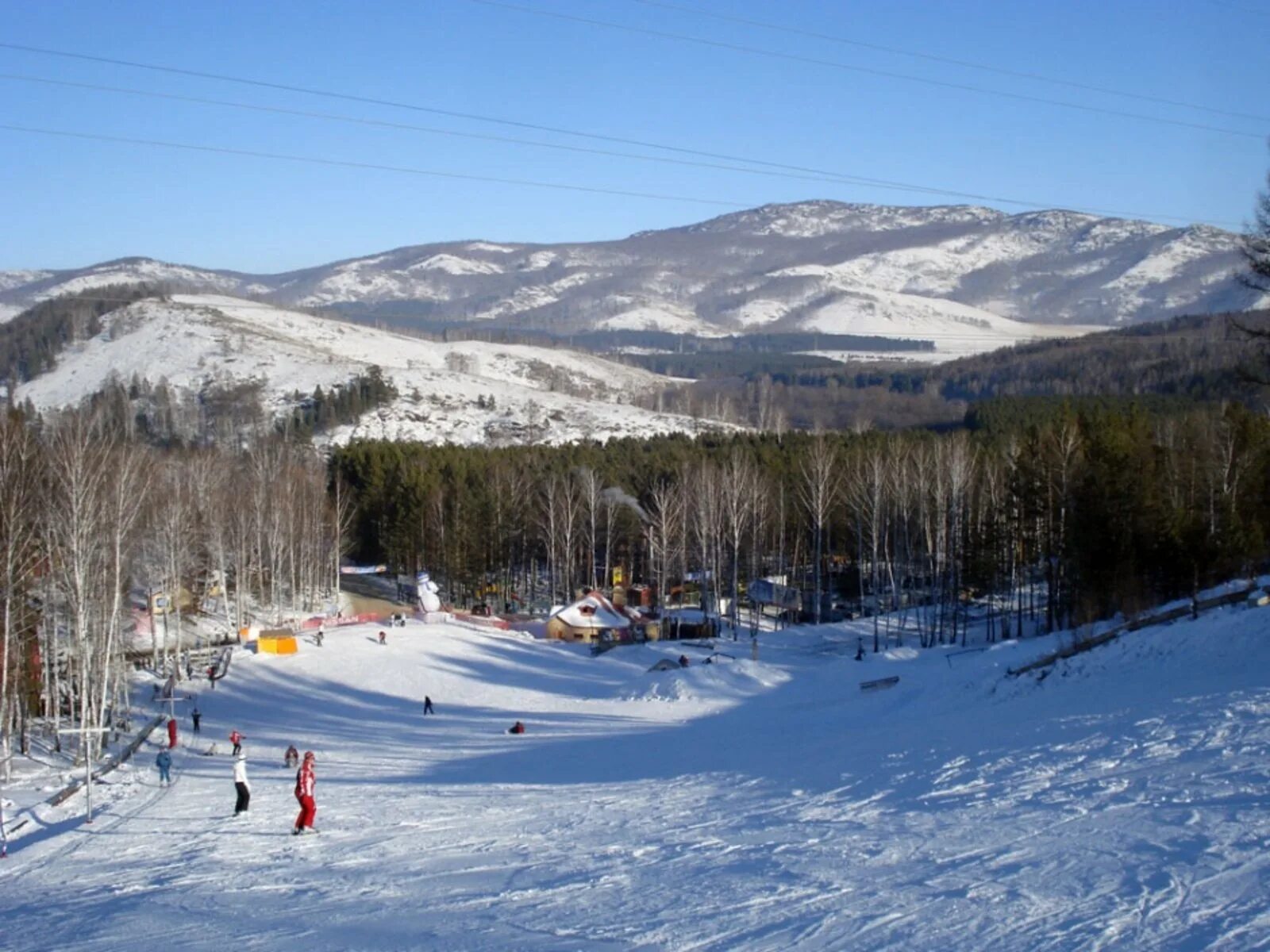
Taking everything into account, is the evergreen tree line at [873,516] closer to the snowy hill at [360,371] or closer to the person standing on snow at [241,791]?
the person standing on snow at [241,791]

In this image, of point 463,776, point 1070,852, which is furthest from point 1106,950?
point 463,776

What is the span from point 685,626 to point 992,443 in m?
29.1

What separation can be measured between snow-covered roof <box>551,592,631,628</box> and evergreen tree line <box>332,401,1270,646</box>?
4101 mm

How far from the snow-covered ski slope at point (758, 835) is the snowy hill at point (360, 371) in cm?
8546

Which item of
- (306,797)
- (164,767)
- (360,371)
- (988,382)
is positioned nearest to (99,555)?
(164,767)

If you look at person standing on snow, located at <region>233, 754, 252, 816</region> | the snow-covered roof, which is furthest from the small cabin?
person standing on snow, located at <region>233, 754, 252, 816</region>

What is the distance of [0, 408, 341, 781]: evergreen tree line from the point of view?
80.8 ft

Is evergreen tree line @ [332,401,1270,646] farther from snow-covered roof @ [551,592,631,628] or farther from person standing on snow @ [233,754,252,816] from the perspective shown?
person standing on snow @ [233,754,252,816]

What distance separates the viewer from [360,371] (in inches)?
4847

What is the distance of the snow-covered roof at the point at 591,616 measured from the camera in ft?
165

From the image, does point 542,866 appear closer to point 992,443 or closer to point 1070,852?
point 1070,852

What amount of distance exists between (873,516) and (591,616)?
1329 cm

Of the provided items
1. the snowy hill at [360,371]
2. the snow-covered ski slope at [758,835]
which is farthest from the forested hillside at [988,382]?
the snow-covered ski slope at [758,835]

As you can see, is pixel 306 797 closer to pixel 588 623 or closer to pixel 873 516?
pixel 588 623
